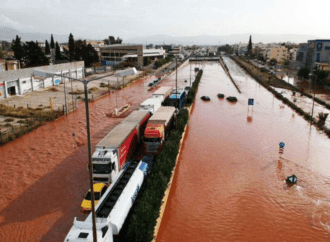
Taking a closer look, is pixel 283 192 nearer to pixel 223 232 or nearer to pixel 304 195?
pixel 304 195

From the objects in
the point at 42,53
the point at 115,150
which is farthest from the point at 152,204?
the point at 42,53

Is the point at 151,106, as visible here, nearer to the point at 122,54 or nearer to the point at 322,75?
the point at 322,75

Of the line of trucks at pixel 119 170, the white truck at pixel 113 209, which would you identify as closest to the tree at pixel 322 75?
the line of trucks at pixel 119 170

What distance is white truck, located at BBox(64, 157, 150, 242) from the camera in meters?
9.83

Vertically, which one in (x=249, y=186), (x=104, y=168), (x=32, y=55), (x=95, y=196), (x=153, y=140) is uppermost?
(x=32, y=55)

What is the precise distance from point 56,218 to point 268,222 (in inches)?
403

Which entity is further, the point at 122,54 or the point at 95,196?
the point at 122,54

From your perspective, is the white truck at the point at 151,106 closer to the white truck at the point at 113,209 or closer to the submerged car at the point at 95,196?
the white truck at the point at 113,209

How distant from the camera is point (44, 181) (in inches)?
658

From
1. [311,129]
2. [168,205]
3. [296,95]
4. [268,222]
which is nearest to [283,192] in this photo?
[268,222]

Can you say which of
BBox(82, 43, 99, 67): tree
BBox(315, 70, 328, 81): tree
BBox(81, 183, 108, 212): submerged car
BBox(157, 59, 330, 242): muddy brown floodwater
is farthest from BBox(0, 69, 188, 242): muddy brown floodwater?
BBox(315, 70, 328, 81): tree

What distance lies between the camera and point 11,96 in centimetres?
3909

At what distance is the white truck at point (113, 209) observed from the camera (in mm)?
9827

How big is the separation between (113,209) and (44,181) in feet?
24.4
